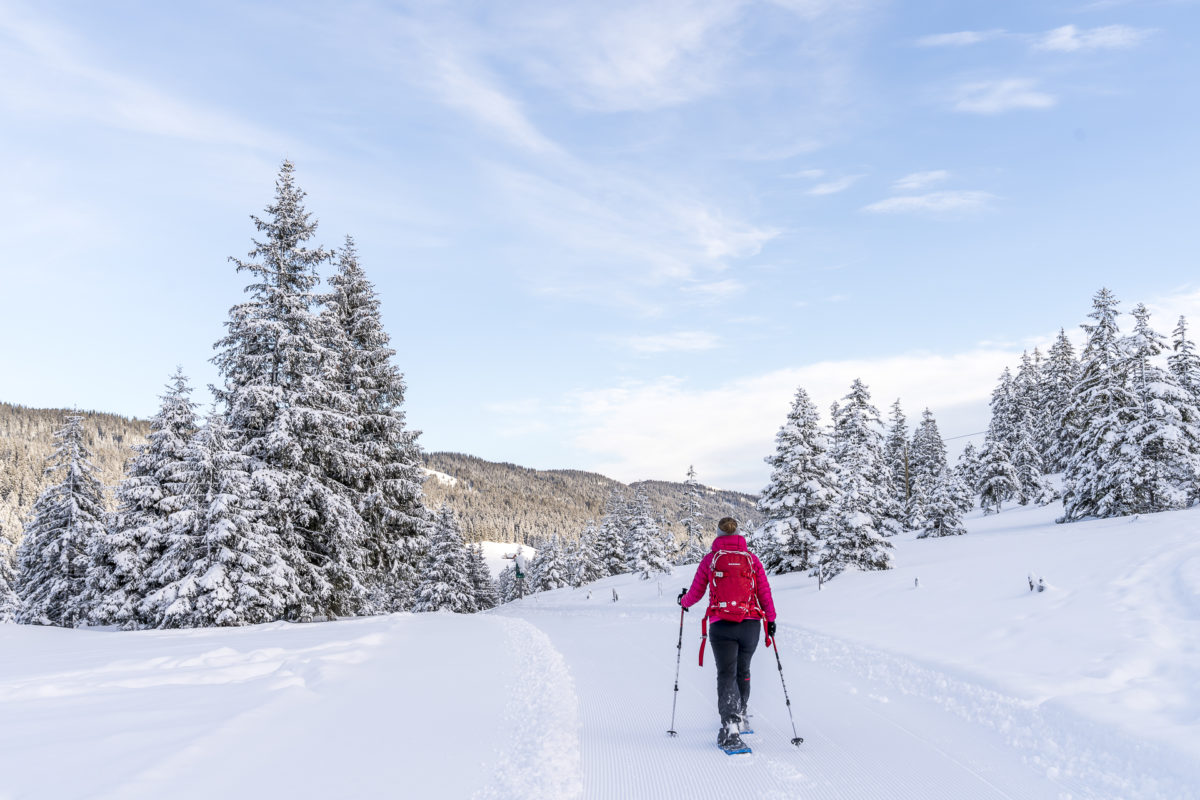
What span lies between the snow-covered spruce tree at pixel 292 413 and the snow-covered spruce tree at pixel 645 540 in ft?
99.8

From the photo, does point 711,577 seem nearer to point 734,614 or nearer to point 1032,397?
point 734,614

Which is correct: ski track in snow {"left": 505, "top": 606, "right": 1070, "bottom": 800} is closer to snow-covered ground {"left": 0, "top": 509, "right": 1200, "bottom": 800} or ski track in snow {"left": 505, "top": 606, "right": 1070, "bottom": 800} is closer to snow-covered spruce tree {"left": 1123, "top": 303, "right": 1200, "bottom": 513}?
snow-covered ground {"left": 0, "top": 509, "right": 1200, "bottom": 800}

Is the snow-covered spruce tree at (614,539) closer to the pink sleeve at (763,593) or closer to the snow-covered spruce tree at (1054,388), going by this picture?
the snow-covered spruce tree at (1054,388)

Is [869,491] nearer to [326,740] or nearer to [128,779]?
[326,740]

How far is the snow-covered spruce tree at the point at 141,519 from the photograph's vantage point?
69.3 feet

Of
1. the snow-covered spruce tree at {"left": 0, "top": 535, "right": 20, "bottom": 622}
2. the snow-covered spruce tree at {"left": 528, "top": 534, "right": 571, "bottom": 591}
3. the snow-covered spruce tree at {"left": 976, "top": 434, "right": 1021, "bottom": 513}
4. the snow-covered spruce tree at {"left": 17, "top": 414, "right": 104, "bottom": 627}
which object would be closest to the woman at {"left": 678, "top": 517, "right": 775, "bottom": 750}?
the snow-covered spruce tree at {"left": 17, "top": 414, "right": 104, "bottom": 627}

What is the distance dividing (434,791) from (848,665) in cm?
778

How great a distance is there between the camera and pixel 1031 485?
1932 inches

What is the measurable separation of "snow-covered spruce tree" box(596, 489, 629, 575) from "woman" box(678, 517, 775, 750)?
46.8 m

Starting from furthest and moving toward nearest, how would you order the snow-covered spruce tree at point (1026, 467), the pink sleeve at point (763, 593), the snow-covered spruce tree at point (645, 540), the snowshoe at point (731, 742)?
1. the snow-covered spruce tree at point (645, 540)
2. the snow-covered spruce tree at point (1026, 467)
3. the pink sleeve at point (763, 593)
4. the snowshoe at point (731, 742)

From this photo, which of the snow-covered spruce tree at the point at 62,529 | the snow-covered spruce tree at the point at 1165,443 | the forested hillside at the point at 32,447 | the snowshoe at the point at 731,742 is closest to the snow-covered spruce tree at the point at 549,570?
the snow-covered spruce tree at the point at 62,529

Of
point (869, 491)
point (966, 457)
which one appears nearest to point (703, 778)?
point (869, 491)

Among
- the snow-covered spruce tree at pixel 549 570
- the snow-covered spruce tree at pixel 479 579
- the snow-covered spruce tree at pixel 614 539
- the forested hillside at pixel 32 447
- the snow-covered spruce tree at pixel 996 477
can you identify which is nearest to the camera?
the snow-covered spruce tree at pixel 996 477

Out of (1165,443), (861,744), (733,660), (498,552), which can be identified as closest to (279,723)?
(733,660)
